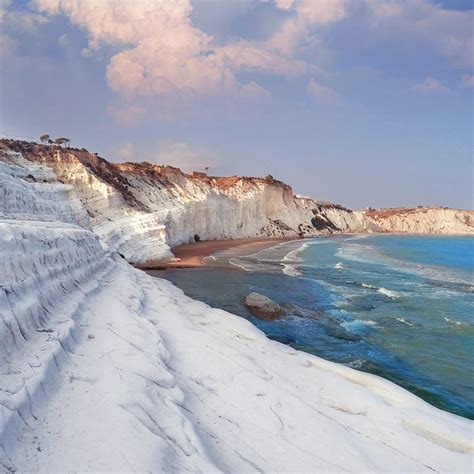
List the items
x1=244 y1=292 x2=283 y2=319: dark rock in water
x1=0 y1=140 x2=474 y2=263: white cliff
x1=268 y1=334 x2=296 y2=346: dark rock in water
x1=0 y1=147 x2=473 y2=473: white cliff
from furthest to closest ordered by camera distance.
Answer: x1=0 y1=140 x2=474 y2=263: white cliff
x1=244 y1=292 x2=283 y2=319: dark rock in water
x1=268 y1=334 x2=296 y2=346: dark rock in water
x1=0 y1=147 x2=473 y2=473: white cliff

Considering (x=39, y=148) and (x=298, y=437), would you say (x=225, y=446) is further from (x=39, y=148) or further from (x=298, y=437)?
(x=39, y=148)

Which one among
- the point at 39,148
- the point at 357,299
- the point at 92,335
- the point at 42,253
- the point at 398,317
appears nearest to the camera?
the point at 92,335

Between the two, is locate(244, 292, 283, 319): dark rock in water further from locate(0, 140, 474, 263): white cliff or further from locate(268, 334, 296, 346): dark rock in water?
locate(0, 140, 474, 263): white cliff

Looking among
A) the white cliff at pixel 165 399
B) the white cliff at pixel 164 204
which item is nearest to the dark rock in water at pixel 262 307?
the white cliff at pixel 165 399

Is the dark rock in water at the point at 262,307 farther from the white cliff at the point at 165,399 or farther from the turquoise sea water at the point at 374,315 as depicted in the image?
the white cliff at the point at 165,399

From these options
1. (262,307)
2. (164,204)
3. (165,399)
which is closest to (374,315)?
(262,307)

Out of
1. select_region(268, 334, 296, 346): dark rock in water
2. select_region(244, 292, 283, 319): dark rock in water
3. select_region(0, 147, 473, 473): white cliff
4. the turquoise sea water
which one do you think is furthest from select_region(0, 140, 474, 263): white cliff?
select_region(0, 147, 473, 473): white cliff

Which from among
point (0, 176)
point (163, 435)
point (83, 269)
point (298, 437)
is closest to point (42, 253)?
point (83, 269)
